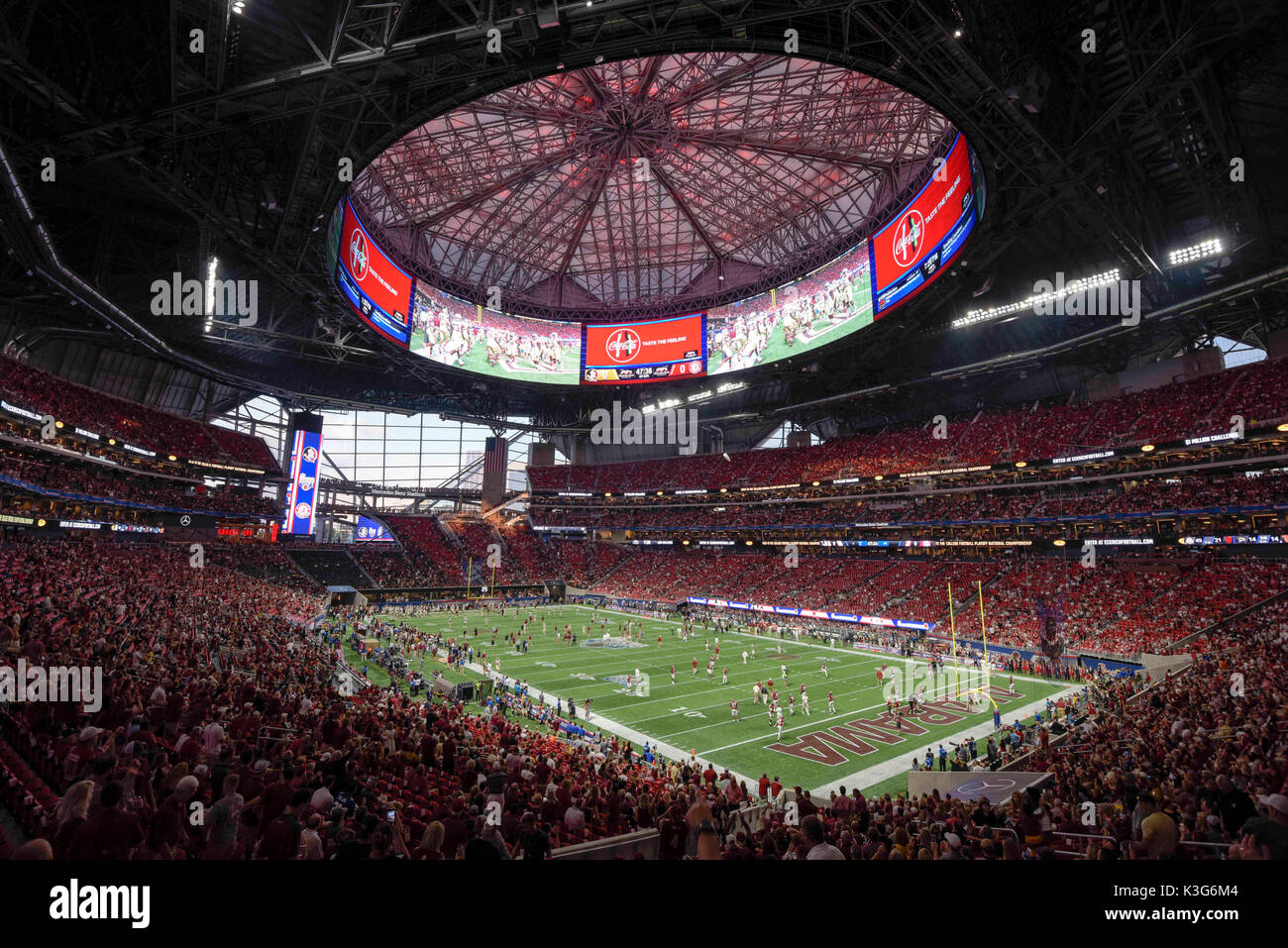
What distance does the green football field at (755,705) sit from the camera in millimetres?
19875

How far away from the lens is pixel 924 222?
34.7m

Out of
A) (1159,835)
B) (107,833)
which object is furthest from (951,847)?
(107,833)

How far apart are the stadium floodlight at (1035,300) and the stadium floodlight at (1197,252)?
9.02 ft

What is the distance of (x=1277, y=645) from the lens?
20656 mm

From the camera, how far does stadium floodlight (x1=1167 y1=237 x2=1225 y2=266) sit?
28550 mm

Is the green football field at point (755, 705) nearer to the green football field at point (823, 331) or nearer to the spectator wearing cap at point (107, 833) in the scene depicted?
the spectator wearing cap at point (107, 833)

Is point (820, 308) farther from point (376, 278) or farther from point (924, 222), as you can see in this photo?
point (376, 278)

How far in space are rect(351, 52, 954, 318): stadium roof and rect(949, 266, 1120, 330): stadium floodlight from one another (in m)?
8.98

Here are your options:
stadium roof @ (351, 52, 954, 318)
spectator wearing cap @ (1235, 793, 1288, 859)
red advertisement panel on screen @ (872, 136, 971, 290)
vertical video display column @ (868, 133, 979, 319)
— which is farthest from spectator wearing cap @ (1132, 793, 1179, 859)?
stadium roof @ (351, 52, 954, 318)

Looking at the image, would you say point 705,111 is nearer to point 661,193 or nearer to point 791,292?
point 661,193

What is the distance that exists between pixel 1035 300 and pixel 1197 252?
7383 millimetres

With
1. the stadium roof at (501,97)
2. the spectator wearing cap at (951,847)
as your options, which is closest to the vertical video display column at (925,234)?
the stadium roof at (501,97)
